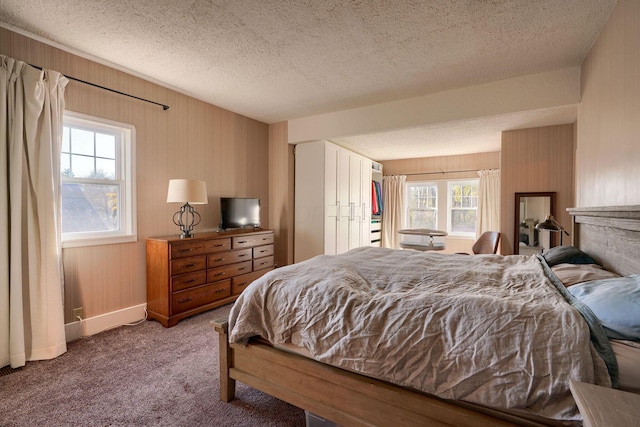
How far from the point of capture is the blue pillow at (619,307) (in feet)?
3.38

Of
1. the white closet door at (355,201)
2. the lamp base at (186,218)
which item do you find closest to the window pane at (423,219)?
the white closet door at (355,201)

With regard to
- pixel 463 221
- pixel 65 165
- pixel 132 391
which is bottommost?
pixel 132 391

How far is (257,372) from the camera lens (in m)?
1.62

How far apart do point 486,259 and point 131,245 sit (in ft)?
11.3

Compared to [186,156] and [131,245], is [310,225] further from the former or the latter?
[131,245]

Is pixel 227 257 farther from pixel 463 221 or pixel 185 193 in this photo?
pixel 463 221

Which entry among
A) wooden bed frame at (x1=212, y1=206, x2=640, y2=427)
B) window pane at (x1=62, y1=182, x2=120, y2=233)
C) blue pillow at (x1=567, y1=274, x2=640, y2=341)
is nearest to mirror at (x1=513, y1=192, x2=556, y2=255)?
wooden bed frame at (x1=212, y1=206, x2=640, y2=427)

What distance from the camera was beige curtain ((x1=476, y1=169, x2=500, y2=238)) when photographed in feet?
17.3

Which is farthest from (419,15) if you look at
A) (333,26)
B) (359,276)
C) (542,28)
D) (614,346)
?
(614,346)

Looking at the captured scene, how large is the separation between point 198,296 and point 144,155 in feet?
5.36

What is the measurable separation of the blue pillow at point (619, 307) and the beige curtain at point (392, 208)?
16.7ft

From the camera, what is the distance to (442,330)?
3.90 feet

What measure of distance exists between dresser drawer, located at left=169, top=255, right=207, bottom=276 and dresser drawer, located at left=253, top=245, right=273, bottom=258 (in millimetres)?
789

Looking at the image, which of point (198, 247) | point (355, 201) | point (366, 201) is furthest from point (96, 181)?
point (366, 201)
